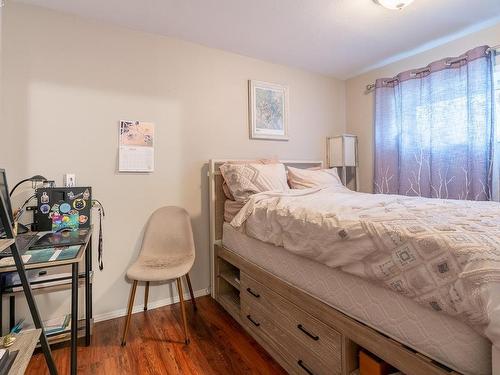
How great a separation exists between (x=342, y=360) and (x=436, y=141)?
81.8 inches

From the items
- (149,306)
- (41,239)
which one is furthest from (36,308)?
(149,306)

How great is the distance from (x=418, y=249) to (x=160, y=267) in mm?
1680

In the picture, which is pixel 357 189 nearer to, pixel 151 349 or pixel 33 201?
pixel 151 349

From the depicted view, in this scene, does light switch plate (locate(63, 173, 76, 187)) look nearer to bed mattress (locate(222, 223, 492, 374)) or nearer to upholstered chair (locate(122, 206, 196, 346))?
Result: upholstered chair (locate(122, 206, 196, 346))

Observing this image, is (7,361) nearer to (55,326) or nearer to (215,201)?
(55,326)

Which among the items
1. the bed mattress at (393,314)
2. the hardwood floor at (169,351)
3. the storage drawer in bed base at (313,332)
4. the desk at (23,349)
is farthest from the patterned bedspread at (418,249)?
the desk at (23,349)

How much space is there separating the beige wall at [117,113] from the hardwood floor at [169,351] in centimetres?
32

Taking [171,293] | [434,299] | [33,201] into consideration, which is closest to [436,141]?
[434,299]

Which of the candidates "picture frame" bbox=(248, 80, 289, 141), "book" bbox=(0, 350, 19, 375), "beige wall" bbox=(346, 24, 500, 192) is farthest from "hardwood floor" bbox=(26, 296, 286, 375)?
"beige wall" bbox=(346, 24, 500, 192)

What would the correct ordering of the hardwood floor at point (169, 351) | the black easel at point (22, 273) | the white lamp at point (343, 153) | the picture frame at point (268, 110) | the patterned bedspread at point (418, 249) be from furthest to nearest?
the white lamp at point (343, 153) → the picture frame at point (268, 110) → the hardwood floor at point (169, 351) → the black easel at point (22, 273) → the patterned bedspread at point (418, 249)

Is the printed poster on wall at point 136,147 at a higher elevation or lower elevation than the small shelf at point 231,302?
higher

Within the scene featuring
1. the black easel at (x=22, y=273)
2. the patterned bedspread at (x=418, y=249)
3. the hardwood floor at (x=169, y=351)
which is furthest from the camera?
the hardwood floor at (x=169, y=351)

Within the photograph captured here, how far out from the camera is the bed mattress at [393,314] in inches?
31.2

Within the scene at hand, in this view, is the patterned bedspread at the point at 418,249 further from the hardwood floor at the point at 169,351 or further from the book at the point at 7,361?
the book at the point at 7,361
